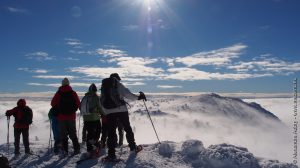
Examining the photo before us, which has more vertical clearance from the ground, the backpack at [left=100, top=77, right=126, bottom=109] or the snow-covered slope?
the backpack at [left=100, top=77, right=126, bottom=109]

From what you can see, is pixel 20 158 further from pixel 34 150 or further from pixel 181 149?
→ pixel 181 149

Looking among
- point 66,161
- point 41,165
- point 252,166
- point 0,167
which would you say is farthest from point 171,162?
point 0,167

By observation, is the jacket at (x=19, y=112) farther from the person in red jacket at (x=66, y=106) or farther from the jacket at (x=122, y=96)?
the jacket at (x=122, y=96)

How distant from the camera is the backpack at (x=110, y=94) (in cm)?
1100

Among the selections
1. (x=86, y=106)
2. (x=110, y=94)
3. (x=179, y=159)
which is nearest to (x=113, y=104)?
(x=110, y=94)

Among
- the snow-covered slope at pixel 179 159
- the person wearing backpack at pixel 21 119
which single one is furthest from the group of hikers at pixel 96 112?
the person wearing backpack at pixel 21 119

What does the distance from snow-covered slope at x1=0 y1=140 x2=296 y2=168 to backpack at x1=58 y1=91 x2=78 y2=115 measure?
1553 millimetres

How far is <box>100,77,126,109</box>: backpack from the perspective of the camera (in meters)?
11.0

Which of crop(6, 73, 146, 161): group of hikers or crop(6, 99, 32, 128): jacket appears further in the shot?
crop(6, 99, 32, 128): jacket

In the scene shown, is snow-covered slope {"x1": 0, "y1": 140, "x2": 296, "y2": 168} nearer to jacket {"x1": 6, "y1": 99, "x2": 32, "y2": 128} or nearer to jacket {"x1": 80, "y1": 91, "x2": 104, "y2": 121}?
jacket {"x1": 80, "y1": 91, "x2": 104, "y2": 121}

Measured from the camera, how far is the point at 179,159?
11516 millimetres

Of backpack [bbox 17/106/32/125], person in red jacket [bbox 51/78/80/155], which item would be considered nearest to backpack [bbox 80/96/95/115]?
person in red jacket [bbox 51/78/80/155]

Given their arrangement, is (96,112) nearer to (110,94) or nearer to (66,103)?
(66,103)

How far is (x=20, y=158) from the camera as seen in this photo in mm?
12797
